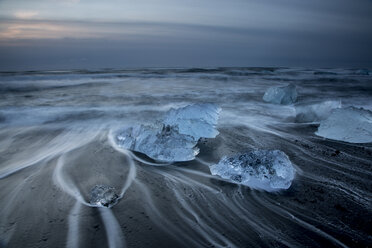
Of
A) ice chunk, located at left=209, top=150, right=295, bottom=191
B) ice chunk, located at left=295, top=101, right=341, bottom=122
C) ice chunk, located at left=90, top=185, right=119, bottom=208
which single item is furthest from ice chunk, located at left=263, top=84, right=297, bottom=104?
ice chunk, located at left=90, top=185, right=119, bottom=208

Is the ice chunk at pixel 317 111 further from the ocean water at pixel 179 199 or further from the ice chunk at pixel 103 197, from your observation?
the ice chunk at pixel 103 197

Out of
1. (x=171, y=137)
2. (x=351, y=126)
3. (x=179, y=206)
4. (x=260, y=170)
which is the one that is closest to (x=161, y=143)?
(x=171, y=137)

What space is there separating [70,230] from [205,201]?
1227mm

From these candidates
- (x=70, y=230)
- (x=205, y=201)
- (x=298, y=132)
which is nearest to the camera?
(x=70, y=230)

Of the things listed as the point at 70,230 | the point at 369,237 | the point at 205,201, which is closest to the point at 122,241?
the point at 70,230

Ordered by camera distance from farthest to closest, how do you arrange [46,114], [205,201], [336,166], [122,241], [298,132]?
[46,114] → [298,132] → [336,166] → [205,201] → [122,241]

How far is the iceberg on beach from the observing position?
3.17 meters

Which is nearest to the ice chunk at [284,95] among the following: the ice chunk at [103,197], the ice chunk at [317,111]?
the ice chunk at [317,111]

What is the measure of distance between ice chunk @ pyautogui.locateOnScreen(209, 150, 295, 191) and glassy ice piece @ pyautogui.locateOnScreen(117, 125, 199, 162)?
0.62 m

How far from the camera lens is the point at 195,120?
3.98m

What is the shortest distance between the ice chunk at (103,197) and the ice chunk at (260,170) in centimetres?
119

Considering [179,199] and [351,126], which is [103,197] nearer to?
[179,199]

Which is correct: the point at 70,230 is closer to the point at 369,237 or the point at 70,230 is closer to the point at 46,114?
the point at 369,237

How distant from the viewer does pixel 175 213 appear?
206cm
